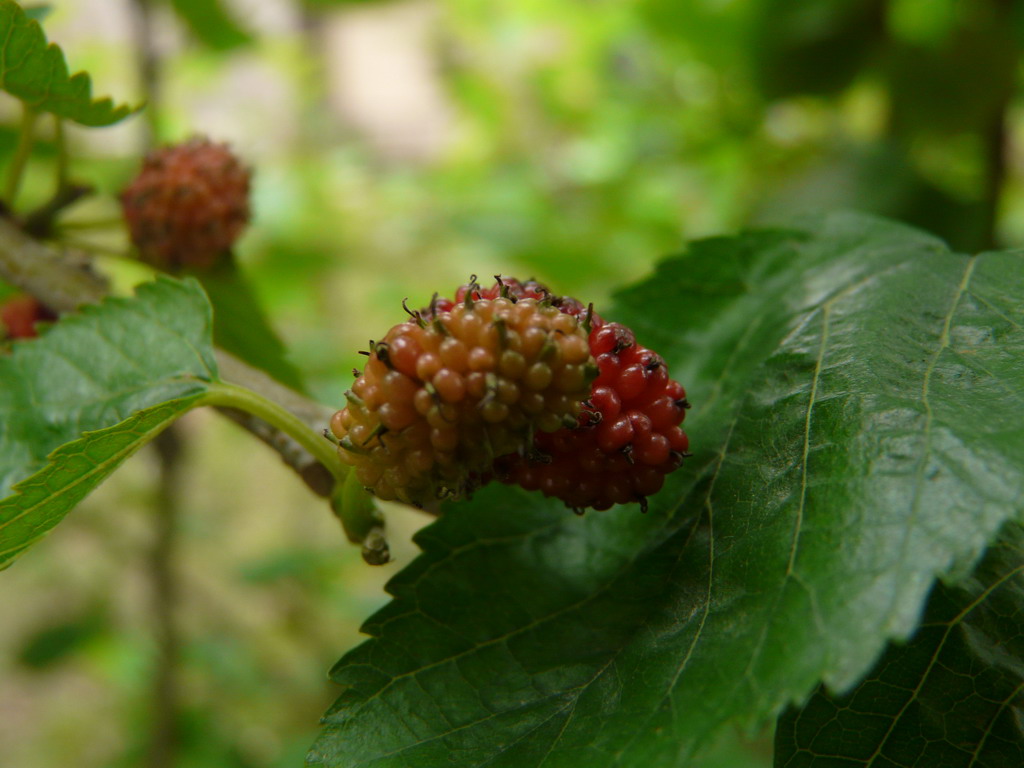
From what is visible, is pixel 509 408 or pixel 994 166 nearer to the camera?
pixel 509 408

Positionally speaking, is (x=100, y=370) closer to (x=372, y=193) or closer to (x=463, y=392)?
(x=463, y=392)

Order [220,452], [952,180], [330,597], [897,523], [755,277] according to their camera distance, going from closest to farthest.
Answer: [897,523] → [755,277] → [952,180] → [330,597] → [220,452]

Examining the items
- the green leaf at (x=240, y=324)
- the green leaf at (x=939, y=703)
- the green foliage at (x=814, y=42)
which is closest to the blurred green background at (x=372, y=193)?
the green foliage at (x=814, y=42)

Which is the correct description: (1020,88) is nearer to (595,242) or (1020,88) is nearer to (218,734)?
(595,242)

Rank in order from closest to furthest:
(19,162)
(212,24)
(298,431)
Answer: (298,431)
(19,162)
(212,24)

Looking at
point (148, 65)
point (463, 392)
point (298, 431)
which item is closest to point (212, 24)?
point (148, 65)

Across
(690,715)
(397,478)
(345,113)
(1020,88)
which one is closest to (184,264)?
(397,478)

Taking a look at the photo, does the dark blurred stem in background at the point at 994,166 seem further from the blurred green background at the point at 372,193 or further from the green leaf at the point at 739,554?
the green leaf at the point at 739,554
